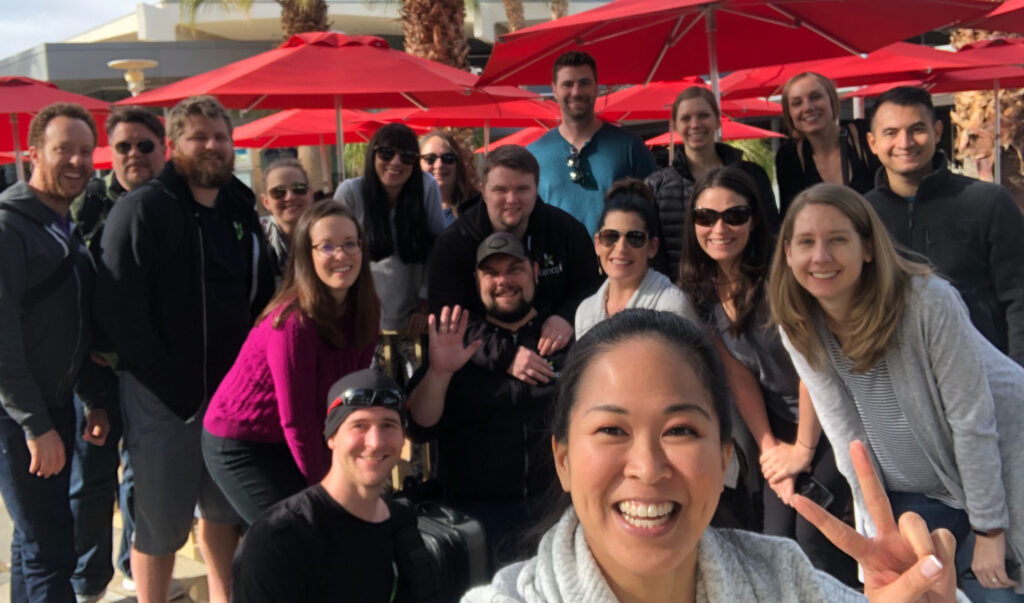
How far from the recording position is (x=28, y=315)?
3684 mm

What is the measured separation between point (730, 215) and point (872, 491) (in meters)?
2.10

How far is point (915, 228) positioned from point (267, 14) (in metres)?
25.4

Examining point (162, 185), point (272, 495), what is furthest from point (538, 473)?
point (162, 185)

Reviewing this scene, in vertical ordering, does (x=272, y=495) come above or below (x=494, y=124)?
below

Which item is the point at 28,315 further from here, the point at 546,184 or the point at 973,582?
the point at 973,582

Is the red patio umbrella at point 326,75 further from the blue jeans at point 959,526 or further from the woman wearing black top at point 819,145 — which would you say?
the blue jeans at point 959,526

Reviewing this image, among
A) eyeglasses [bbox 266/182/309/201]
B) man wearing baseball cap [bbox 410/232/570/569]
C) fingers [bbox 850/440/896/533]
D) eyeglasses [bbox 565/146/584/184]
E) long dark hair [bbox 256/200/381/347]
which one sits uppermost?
eyeglasses [bbox 565/146/584/184]

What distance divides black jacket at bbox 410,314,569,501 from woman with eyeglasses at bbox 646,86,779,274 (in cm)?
97

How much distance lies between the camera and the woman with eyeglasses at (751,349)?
3.36 m

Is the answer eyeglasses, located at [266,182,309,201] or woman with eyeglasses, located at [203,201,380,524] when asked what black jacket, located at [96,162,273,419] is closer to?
woman with eyeglasses, located at [203,201,380,524]

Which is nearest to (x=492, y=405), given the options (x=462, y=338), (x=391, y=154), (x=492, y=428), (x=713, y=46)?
(x=492, y=428)

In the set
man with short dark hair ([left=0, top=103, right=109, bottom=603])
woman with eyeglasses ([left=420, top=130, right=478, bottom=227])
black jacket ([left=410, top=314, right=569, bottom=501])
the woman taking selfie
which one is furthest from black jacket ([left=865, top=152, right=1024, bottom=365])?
man with short dark hair ([left=0, top=103, right=109, bottom=603])

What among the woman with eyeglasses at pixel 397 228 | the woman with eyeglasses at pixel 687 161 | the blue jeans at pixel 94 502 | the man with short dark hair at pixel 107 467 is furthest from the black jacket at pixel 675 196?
the blue jeans at pixel 94 502

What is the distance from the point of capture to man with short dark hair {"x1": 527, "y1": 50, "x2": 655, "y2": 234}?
16.2 ft
